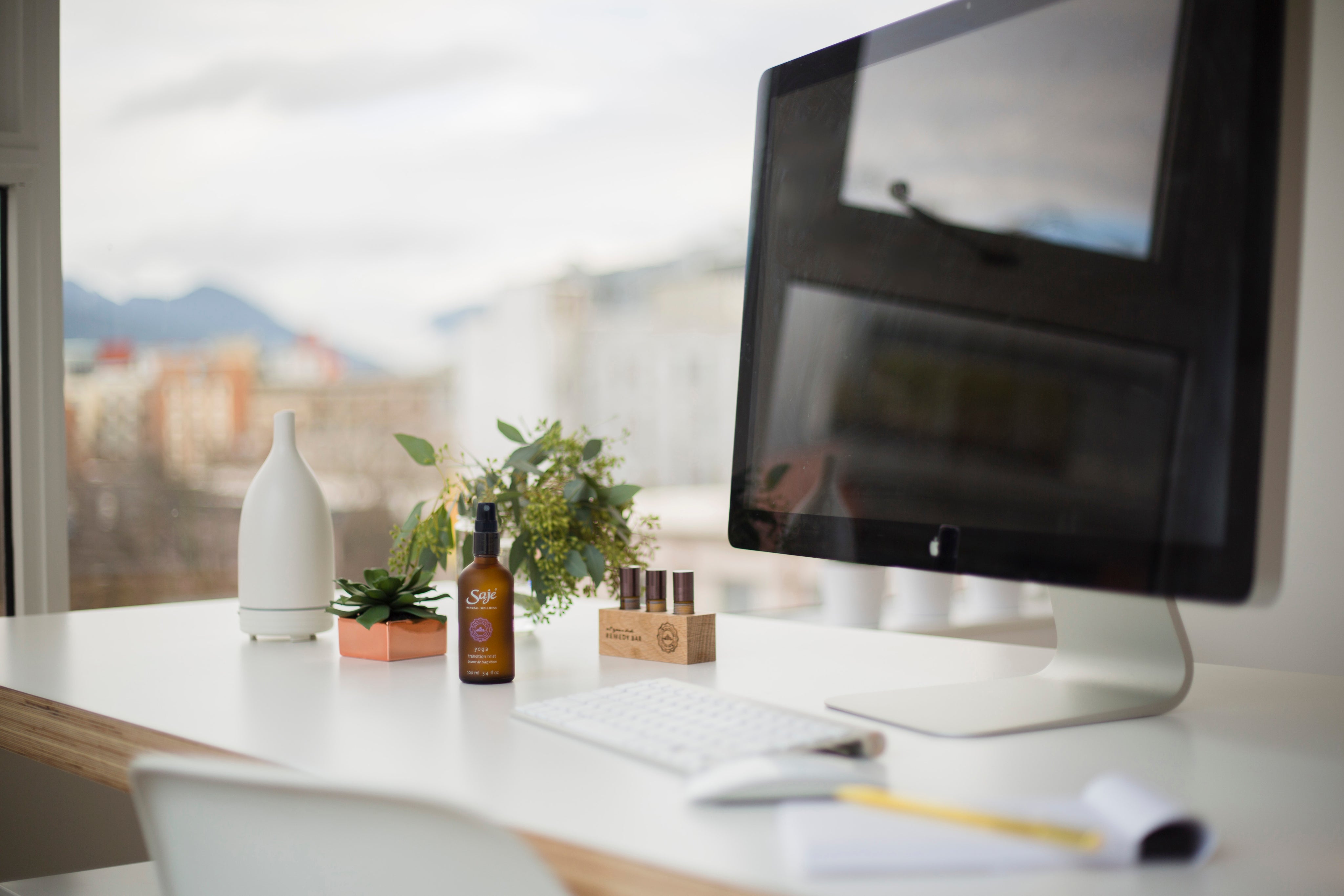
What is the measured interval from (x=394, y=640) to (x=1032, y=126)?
0.81 metres

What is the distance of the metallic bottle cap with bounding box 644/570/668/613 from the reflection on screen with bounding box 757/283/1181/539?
14 centimetres

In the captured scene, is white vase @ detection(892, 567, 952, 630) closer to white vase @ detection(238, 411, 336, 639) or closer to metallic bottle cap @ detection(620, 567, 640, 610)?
metallic bottle cap @ detection(620, 567, 640, 610)

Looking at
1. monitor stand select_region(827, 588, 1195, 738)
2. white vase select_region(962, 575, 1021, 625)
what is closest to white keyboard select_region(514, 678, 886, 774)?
monitor stand select_region(827, 588, 1195, 738)

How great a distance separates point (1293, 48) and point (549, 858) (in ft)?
2.34

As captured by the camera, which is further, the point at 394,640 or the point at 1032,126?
the point at 394,640

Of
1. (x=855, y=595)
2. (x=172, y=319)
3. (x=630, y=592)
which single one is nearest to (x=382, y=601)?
(x=630, y=592)

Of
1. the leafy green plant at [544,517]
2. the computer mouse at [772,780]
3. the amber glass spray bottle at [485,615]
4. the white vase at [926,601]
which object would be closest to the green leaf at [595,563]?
the leafy green plant at [544,517]

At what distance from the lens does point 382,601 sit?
1.18 metres

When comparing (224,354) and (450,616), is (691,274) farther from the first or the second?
(450,616)

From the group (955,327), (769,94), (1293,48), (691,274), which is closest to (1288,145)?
(1293,48)

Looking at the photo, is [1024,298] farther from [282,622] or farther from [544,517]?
[282,622]

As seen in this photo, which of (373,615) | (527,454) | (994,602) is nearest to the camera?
(373,615)

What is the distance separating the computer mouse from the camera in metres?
0.62

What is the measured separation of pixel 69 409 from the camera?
79.3 inches
